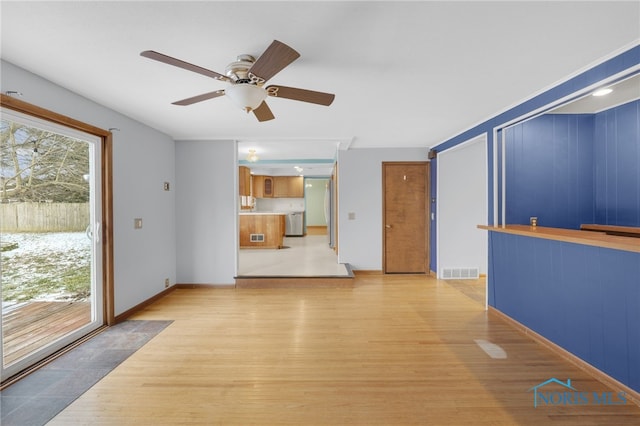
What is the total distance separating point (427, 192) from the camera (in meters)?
5.03

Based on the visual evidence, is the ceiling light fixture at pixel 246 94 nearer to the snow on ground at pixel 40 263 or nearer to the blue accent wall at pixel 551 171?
the snow on ground at pixel 40 263

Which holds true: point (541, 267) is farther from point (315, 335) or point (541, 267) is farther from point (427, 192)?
point (427, 192)

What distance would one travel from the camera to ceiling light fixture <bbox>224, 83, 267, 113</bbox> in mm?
1872

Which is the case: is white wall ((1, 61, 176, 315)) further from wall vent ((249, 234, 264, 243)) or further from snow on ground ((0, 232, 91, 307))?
wall vent ((249, 234, 264, 243))

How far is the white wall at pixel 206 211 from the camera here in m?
4.34


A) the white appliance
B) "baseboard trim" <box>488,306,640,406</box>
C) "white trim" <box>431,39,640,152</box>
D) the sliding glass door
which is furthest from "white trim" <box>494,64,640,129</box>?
the white appliance

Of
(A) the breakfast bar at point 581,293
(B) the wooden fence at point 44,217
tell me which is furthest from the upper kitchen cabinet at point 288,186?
(A) the breakfast bar at point 581,293

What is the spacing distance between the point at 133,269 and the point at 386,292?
334cm

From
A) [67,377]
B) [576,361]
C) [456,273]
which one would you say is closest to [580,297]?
[576,361]

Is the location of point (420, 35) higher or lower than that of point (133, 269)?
higher

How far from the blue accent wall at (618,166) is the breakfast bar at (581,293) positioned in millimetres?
313

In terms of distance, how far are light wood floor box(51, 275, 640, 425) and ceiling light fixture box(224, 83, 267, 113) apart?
6.62ft

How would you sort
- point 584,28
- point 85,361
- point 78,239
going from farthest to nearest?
point 78,239
point 85,361
point 584,28

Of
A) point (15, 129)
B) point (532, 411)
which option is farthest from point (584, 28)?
point (15, 129)
